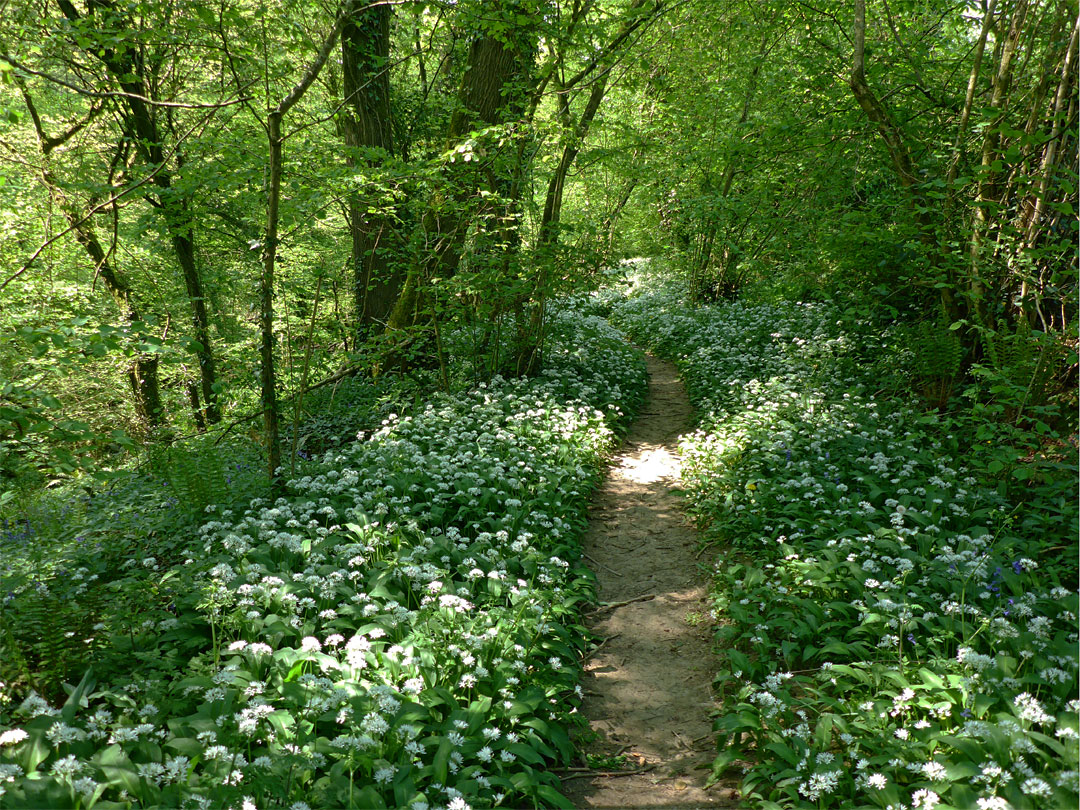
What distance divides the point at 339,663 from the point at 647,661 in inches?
94.8

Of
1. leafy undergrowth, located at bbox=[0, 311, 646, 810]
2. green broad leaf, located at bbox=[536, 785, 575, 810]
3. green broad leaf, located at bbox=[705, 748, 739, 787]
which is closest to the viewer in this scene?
leafy undergrowth, located at bbox=[0, 311, 646, 810]

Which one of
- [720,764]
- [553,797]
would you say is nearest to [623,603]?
[720,764]

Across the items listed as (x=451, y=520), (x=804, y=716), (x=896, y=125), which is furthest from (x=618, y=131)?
(x=804, y=716)

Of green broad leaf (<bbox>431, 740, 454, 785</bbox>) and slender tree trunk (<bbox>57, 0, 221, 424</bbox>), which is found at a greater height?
slender tree trunk (<bbox>57, 0, 221, 424</bbox>)

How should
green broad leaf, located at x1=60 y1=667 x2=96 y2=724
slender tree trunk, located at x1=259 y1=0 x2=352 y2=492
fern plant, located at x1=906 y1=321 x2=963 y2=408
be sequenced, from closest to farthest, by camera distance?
1. green broad leaf, located at x1=60 y1=667 x2=96 y2=724
2. slender tree trunk, located at x1=259 y1=0 x2=352 y2=492
3. fern plant, located at x1=906 y1=321 x2=963 y2=408

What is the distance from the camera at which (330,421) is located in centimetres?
879

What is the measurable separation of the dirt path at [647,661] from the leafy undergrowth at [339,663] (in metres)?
0.27

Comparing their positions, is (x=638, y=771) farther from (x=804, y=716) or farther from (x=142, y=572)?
(x=142, y=572)

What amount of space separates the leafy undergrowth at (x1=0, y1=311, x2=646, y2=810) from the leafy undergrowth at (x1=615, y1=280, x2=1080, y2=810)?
133 cm

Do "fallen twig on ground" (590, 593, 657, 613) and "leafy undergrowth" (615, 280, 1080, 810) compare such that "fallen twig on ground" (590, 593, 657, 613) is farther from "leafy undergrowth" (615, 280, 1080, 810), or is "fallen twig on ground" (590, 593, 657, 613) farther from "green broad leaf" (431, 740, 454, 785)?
"green broad leaf" (431, 740, 454, 785)

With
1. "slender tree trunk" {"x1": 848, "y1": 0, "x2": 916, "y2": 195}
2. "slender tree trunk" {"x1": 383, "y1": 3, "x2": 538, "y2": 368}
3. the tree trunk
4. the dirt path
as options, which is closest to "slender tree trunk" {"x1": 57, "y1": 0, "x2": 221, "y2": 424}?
the tree trunk

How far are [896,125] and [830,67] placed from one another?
1386 mm

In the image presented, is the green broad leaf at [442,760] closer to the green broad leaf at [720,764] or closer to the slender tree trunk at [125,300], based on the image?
the green broad leaf at [720,764]

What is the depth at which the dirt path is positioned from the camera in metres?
3.75
